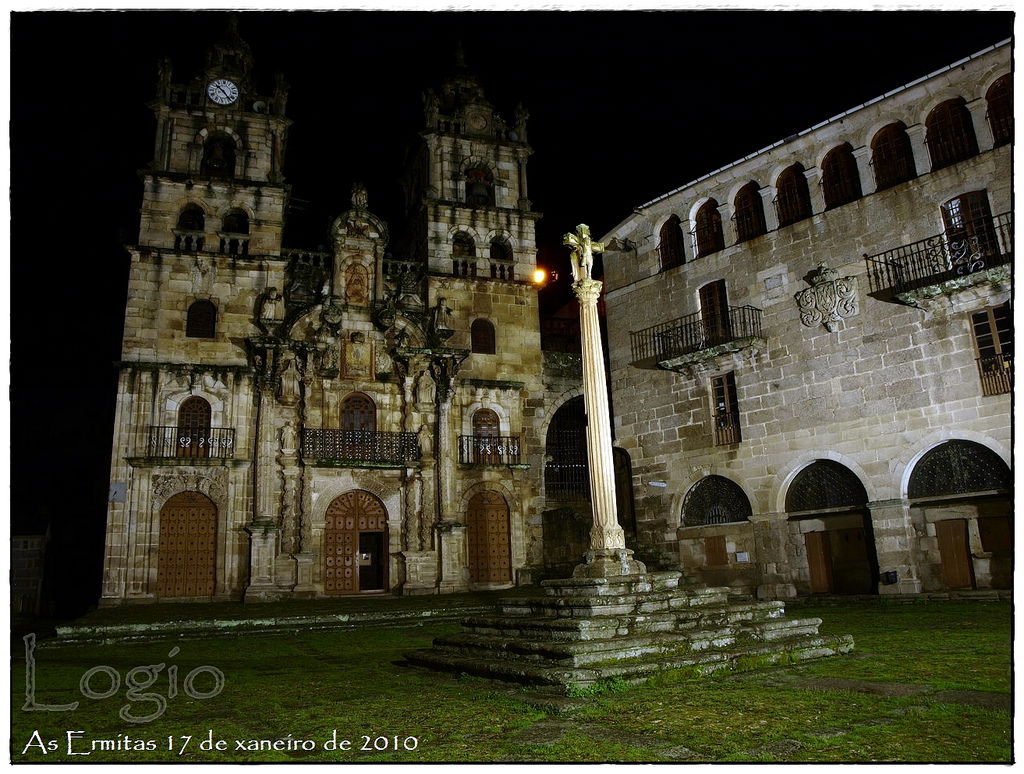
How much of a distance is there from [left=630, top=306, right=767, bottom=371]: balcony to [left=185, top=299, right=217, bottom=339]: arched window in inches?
536

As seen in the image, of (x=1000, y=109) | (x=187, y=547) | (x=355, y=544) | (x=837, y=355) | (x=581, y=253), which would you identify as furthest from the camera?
(x=355, y=544)

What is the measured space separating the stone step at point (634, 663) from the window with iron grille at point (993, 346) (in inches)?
424

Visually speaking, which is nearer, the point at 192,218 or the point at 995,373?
the point at 995,373

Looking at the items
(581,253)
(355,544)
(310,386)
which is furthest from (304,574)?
(581,253)

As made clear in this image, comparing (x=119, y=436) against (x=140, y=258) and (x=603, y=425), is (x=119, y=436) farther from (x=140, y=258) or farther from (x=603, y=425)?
(x=603, y=425)

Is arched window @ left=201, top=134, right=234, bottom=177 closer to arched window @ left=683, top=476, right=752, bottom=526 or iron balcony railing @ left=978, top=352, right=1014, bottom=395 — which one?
arched window @ left=683, top=476, right=752, bottom=526

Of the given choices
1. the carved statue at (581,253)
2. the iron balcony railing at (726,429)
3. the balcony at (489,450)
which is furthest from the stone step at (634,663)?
the balcony at (489,450)

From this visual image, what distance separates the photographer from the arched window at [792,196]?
20.9m

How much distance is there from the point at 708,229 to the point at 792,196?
2752 millimetres

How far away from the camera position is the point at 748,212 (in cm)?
2222

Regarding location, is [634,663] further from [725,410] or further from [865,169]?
[865,169]

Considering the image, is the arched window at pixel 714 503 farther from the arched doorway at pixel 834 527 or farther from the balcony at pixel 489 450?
the balcony at pixel 489 450

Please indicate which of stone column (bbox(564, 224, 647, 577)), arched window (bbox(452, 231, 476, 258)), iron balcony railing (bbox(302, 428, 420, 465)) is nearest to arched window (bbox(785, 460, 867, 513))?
stone column (bbox(564, 224, 647, 577))

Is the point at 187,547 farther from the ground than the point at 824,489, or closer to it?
closer to it
